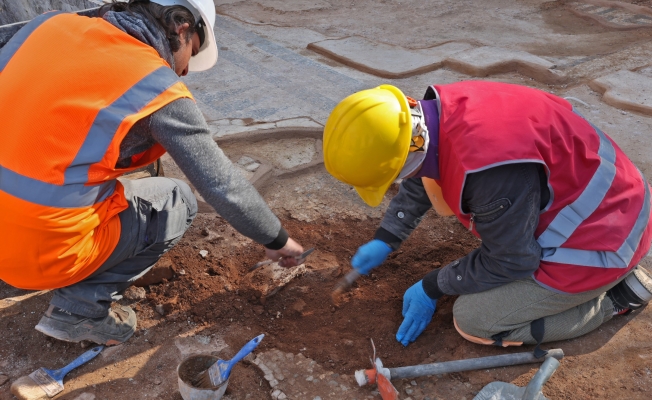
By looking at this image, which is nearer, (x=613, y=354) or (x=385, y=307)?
(x=613, y=354)

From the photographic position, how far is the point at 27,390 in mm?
2297

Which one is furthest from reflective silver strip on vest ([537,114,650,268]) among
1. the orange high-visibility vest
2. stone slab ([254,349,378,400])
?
the orange high-visibility vest

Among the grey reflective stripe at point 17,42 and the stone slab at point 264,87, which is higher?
the grey reflective stripe at point 17,42

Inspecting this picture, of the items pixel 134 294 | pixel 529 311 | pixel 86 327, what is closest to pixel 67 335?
pixel 86 327

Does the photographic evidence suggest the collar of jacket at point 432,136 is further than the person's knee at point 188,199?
No

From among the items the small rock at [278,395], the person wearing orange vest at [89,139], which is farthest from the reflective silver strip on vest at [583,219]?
the small rock at [278,395]

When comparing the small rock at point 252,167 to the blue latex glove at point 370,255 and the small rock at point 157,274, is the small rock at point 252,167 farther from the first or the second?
the blue latex glove at point 370,255

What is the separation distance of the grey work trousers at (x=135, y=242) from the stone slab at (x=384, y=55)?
10.0 feet

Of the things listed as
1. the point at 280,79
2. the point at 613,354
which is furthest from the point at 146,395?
the point at 280,79

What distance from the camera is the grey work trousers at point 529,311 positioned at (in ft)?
7.95

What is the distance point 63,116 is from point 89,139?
0.12 m

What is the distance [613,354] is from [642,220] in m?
0.63

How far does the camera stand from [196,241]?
3.26 m

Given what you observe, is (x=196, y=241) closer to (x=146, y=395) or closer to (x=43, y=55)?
(x=146, y=395)
